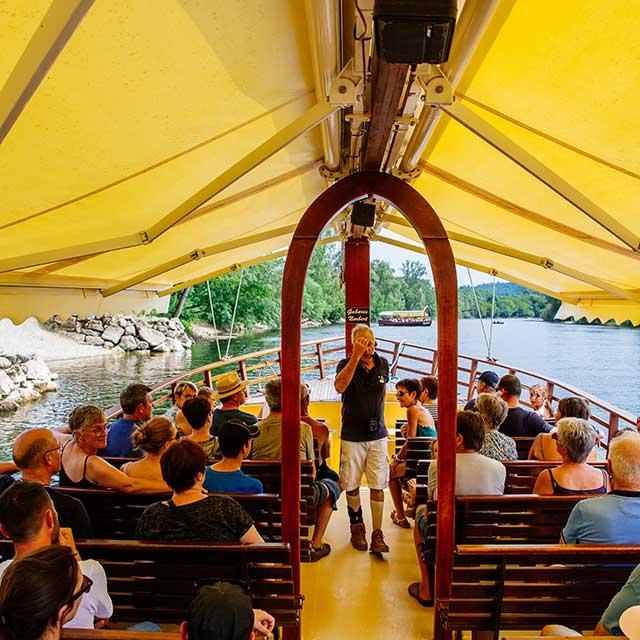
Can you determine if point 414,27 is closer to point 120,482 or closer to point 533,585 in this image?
point 533,585

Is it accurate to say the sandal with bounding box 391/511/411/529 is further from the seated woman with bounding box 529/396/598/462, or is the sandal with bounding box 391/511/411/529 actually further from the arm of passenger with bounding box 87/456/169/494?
the arm of passenger with bounding box 87/456/169/494

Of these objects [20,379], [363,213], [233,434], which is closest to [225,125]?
[363,213]

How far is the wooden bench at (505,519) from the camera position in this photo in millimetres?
1999

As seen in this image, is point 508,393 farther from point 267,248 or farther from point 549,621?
point 267,248

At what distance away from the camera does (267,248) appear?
646 centimetres

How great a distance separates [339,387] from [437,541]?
3.23 ft

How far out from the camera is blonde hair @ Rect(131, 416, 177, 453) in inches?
84.4

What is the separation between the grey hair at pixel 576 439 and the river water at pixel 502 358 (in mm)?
8128

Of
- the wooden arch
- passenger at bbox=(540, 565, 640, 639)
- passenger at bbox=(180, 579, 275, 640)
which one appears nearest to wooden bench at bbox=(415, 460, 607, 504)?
the wooden arch

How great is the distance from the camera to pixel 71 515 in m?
1.79

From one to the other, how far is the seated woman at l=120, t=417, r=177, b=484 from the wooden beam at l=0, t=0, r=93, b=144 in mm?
1309

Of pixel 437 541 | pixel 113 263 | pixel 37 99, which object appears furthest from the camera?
pixel 113 263

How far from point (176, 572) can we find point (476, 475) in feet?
4.33

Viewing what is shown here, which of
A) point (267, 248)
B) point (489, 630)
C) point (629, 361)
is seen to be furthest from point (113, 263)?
point (629, 361)
